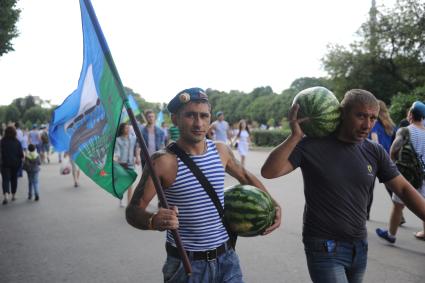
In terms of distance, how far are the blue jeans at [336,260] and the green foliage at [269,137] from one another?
2575 centimetres

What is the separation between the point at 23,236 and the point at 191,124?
18.1 ft

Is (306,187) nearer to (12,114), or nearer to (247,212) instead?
(247,212)

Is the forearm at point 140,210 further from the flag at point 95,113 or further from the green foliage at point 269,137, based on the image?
the green foliage at point 269,137

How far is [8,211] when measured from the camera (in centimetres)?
916

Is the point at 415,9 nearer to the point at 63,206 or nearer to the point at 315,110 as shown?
the point at 63,206

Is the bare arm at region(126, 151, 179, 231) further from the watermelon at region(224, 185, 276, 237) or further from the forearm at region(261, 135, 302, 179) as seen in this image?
the forearm at region(261, 135, 302, 179)

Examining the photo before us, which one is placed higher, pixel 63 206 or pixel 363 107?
pixel 363 107

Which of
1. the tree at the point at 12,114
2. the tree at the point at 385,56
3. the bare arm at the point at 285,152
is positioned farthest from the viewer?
the tree at the point at 12,114

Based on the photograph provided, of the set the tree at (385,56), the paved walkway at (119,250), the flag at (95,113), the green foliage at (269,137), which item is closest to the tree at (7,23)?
the paved walkway at (119,250)

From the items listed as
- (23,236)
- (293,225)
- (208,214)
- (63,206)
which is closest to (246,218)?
(208,214)

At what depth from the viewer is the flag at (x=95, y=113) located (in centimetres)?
270

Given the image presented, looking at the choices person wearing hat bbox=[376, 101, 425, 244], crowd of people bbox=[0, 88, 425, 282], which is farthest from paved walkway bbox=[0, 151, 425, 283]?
crowd of people bbox=[0, 88, 425, 282]

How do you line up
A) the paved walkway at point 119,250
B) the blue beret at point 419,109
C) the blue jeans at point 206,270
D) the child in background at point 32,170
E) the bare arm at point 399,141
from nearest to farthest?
1. the blue jeans at point 206,270
2. the paved walkway at point 119,250
3. the blue beret at point 419,109
4. the bare arm at point 399,141
5. the child in background at point 32,170

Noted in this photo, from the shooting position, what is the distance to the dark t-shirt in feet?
9.34
